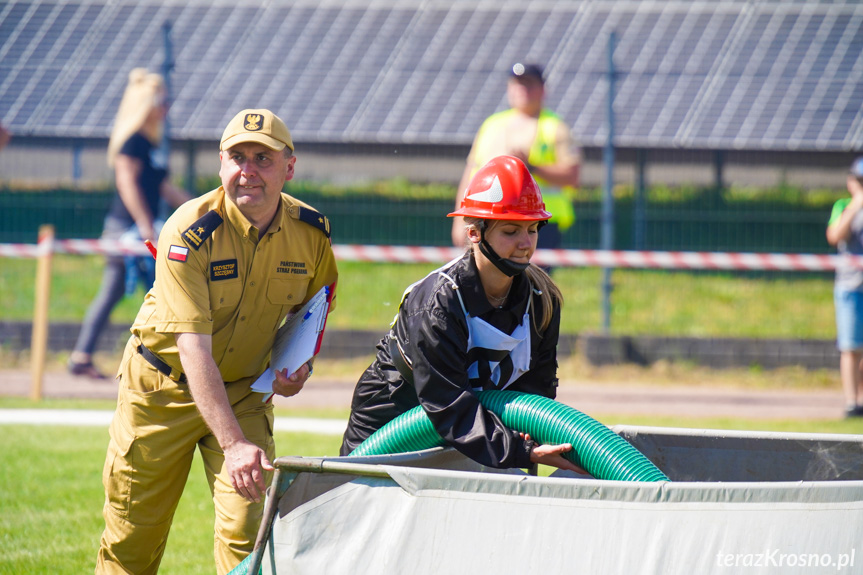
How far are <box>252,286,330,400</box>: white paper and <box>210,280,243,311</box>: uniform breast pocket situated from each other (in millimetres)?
306

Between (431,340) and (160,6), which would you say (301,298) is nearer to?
(431,340)

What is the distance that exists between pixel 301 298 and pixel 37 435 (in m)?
4.07

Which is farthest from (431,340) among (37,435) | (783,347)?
(783,347)

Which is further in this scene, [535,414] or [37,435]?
[37,435]

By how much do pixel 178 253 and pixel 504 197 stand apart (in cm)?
115

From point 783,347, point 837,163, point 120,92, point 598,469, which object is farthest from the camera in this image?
point 120,92

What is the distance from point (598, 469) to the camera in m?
3.16

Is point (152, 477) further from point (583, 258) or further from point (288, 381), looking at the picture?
point (583, 258)

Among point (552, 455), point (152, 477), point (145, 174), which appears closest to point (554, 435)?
point (552, 455)

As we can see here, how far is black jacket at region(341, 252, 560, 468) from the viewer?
10.7 ft

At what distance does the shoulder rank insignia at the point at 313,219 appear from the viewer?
12.8 ft

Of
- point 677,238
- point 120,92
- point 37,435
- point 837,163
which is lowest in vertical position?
point 37,435

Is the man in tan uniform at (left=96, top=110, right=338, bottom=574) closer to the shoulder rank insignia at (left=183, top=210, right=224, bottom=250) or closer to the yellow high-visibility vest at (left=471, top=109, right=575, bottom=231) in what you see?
the shoulder rank insignia at (left=183, top=210, right=224, bottom=250)

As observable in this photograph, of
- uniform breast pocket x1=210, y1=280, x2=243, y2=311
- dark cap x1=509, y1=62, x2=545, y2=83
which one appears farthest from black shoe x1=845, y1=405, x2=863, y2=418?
uniform breast pocket x1=210, y1=280, x2=243, y2=311
